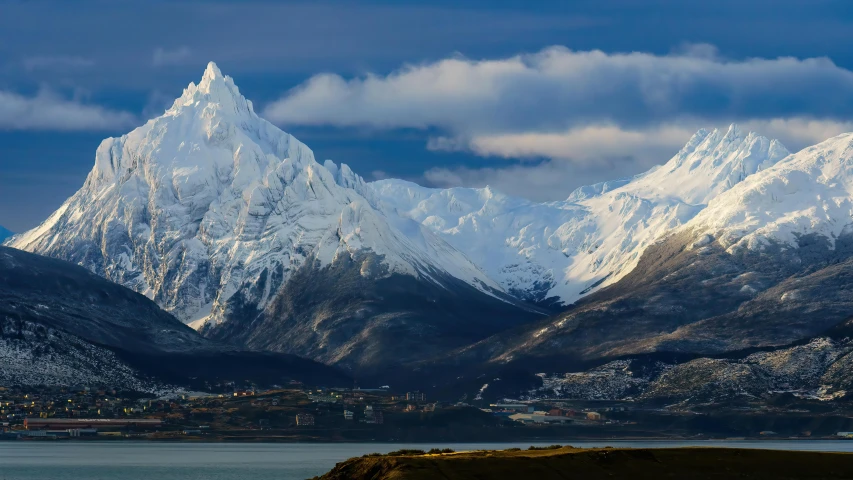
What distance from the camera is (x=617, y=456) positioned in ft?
641

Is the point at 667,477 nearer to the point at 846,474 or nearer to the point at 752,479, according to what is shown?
the point at 752,479

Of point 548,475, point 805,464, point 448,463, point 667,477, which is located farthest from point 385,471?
point 805,464

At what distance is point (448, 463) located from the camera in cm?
18750

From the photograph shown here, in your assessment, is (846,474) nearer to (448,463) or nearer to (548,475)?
(548,475)

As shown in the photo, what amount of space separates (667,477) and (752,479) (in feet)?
34.7

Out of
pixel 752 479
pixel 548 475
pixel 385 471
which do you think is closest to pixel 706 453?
pixel 752 479

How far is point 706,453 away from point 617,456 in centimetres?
1280

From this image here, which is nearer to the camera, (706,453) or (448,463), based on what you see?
(448,463)

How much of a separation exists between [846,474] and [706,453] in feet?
57.9

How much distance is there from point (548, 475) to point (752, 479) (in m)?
25.9

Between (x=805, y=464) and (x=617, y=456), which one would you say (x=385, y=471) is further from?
(x=805, y=464)

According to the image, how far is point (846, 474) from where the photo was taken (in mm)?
195125

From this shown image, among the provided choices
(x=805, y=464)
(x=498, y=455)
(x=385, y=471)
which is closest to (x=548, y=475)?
(x=498, y=455)

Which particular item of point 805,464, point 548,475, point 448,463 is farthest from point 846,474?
point 448,463
